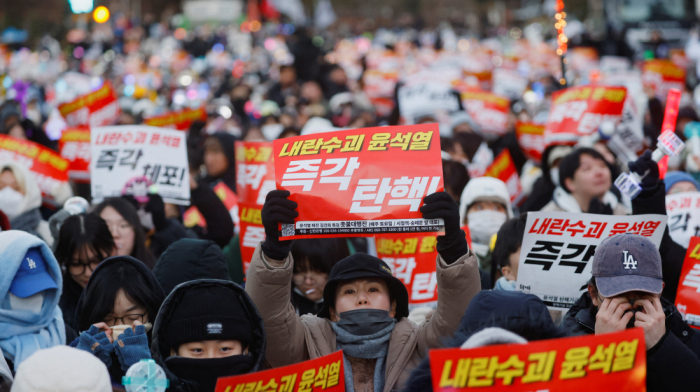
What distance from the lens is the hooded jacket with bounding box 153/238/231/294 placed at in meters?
4.12

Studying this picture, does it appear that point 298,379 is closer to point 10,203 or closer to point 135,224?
point 135,224

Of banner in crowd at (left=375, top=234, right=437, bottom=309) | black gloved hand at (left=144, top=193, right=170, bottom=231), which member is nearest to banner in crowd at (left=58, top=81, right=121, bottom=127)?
black gloved hand at (left=144, top=193, right=170, bottom=231)

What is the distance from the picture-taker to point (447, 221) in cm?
309

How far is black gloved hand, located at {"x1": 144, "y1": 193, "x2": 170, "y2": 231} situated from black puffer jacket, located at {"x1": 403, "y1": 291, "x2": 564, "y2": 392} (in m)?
3.02

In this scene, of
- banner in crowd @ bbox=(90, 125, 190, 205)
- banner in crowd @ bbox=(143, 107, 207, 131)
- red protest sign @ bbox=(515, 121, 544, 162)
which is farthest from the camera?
banner in crowd @ bbox=(143, 107, 207, 131)

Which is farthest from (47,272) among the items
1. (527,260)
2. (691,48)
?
(691,48)

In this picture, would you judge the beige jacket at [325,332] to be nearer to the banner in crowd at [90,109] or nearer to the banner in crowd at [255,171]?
the banner in crowd at [255,171]

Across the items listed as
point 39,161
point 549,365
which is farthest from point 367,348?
point 39,161

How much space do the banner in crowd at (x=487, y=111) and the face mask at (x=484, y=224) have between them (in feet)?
14.3

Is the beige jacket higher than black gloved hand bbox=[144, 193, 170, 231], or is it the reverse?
the beige jacket

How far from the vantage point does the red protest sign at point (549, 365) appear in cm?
232

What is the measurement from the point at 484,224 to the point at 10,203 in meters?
3.12

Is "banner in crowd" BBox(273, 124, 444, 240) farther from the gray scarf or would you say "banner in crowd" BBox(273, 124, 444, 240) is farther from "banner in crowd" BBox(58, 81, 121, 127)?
"banner in crowd" BBox(58, 81, 121, 127)

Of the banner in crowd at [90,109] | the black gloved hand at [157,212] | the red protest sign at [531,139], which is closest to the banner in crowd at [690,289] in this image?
the black gloved hand at [157,212]
